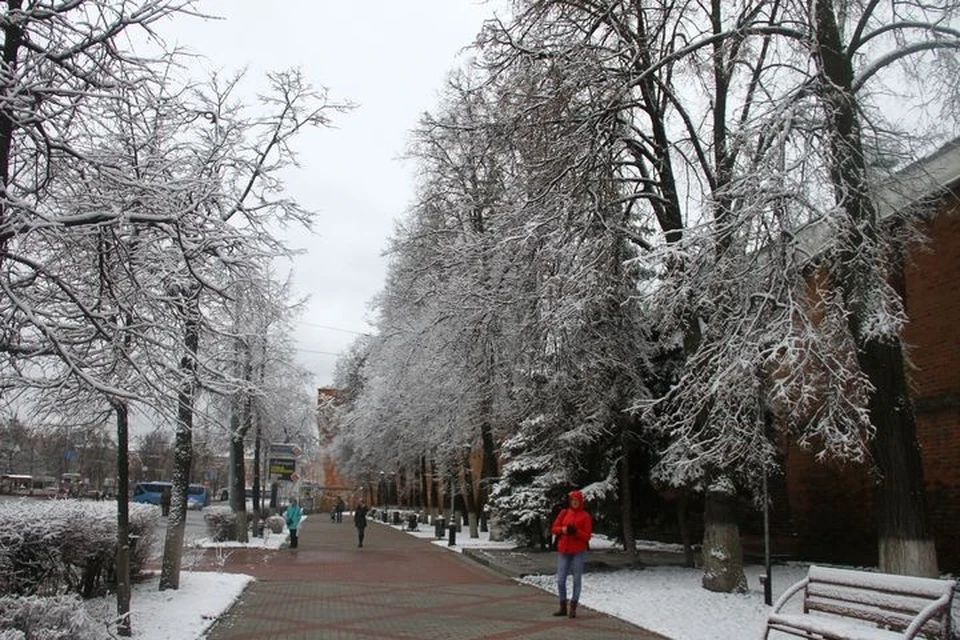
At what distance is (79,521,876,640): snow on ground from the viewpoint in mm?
9969

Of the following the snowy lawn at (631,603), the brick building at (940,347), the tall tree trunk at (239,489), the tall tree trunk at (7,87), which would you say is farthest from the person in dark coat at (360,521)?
the tall tree trunk at (7,87)

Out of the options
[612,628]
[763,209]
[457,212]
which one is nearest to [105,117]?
[763,209]

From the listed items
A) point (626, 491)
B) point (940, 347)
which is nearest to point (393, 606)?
point (626, 491)

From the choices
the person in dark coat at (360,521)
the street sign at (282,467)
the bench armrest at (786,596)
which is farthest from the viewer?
the street sign at (282,467)

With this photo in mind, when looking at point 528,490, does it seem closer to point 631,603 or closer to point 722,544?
point 722,544

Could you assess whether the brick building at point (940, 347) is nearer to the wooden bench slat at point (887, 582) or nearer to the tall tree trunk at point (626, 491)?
the tall tree trunk at point (626, 491)

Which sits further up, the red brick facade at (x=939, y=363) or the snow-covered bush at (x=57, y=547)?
the red brick facade at (x=939, y=363)

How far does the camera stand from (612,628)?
10.4 meters

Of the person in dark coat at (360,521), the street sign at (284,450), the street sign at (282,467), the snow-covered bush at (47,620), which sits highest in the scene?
the street sign at (284,450)

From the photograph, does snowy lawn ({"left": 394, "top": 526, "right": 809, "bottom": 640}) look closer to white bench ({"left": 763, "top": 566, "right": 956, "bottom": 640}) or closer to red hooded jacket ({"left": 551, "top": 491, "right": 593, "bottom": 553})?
red hooded jacket ({"left": 551, "top": 491, "right": 593, "bottom": 553})

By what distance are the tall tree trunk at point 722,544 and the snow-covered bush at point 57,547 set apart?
8.83 m

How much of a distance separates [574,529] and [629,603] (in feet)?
6.73

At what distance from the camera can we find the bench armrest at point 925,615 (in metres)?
6.18

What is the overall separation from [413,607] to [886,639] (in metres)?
7.57
